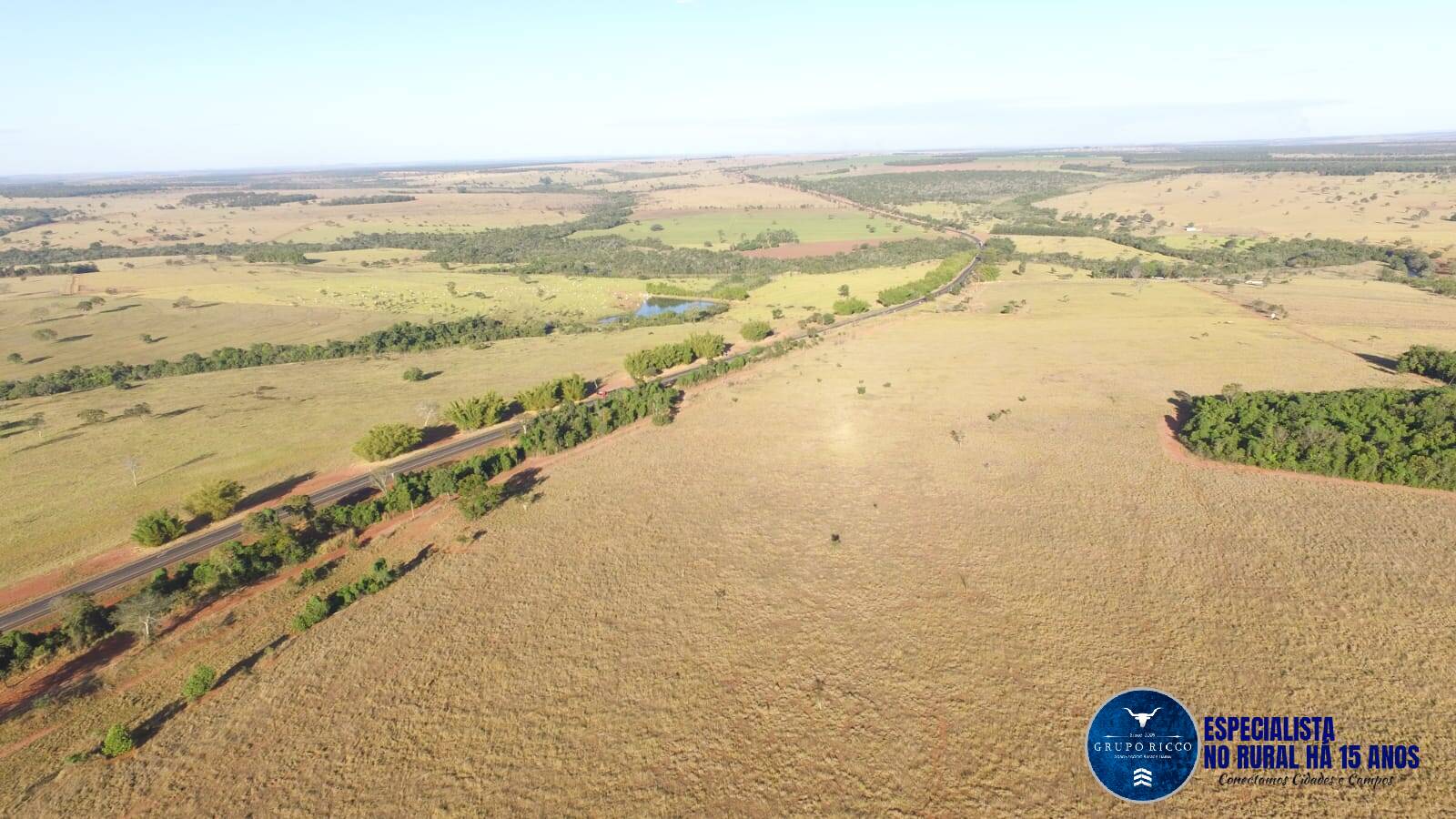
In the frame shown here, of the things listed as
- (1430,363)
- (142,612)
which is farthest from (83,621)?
(1430,363)

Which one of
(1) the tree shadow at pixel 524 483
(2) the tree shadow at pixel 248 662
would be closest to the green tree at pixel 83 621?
(2) the tree shadow at pixel 248 662

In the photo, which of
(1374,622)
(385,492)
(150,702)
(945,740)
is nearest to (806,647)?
(945,740)

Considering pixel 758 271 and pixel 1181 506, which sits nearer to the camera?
pixel 1181 506

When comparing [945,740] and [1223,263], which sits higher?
[1223,263]

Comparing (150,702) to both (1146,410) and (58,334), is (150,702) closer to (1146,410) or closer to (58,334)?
(1146,410)

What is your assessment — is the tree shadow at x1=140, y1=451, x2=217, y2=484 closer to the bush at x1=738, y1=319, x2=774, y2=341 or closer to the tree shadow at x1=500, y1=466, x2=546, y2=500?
the tree shadow at x1=500, y1=466, x2=546, y2=500

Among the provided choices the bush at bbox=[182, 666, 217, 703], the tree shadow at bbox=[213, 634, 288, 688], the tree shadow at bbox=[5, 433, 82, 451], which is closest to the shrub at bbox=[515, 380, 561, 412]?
the tree shadow at bbox=[213, 634, 288, 688]
